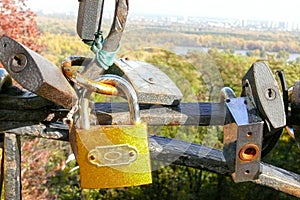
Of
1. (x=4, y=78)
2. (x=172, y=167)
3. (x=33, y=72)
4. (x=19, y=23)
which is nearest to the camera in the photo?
(x=33, y=72)

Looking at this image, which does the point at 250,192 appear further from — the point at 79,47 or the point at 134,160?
the point at 134,160

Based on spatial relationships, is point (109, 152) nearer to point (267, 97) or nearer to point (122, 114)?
point (122, 114)

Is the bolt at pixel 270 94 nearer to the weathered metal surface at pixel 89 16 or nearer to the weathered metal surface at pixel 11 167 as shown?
the weathered metal surface at pixel 89 16

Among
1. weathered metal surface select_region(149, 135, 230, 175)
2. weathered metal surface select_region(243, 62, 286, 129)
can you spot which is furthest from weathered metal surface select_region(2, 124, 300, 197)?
weathered metal surface select_region(243, 62, 286, 129)

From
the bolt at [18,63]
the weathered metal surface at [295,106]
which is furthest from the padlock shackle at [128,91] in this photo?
the weathered metal surface at [295,106]

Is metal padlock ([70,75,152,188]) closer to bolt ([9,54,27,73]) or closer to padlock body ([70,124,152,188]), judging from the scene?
padlock body ([70,124,152,188])

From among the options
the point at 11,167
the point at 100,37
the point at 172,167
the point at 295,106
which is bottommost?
the point at 172,167

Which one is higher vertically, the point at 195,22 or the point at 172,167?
the point at 195,22

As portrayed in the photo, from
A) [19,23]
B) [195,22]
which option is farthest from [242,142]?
[19,23]

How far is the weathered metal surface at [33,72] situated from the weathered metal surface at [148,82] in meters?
0.11

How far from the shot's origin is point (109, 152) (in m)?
0.71

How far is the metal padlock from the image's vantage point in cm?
71

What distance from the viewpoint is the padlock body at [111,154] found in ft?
2.33

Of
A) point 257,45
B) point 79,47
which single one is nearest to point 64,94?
point 257,45
